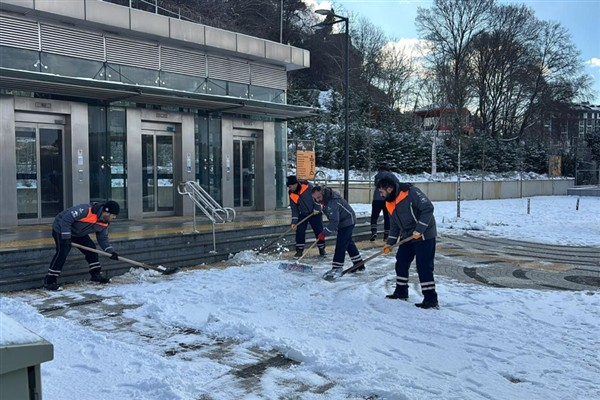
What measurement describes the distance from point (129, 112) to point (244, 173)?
187 inches

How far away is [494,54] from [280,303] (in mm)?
45810

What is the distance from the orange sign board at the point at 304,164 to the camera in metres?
21.1

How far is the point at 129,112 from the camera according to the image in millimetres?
14797

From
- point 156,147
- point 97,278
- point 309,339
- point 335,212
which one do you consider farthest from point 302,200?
point 309,339

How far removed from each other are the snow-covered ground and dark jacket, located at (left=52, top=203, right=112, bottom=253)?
2.84ft

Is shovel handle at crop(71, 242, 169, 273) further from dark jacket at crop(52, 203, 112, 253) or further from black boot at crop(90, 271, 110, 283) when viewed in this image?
black boot at crop(90, 271, 110, 283)

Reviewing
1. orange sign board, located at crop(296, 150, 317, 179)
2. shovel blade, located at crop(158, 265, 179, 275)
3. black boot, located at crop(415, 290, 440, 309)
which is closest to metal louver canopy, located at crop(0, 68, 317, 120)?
orange sign board, located at crop(296, 150, 317, 179)

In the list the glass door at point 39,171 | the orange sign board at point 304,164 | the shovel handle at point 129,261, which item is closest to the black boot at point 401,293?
the shovel handle at point 129,261

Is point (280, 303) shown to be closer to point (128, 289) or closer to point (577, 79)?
point (128, 289)

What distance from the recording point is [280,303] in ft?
24.8

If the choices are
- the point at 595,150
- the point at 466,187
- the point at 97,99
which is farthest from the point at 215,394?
the point at 595,150

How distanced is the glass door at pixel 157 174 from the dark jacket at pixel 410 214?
9.50 m

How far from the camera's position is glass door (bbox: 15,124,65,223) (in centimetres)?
1298

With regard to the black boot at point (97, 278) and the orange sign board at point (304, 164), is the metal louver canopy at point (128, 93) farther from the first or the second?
the black boot at point (97, 278)
